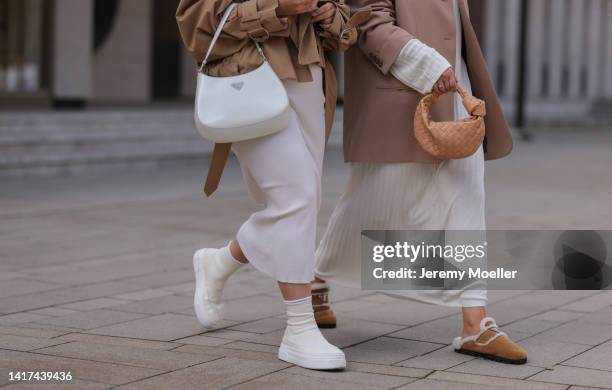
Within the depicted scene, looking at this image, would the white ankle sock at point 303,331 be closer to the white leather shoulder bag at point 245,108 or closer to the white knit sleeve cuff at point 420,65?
the white leather shoulder bag at point 245,108

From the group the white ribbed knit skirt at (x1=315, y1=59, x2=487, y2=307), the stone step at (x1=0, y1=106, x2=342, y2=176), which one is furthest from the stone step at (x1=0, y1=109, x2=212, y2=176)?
the white ribbed knit skirt at (x1=315, y1=59, x2=487, y2=307)

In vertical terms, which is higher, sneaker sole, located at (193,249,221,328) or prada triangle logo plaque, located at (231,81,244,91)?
prada triangle logo plaque, located at (231,81,244,91)

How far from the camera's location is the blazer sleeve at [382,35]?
4461 millimetres

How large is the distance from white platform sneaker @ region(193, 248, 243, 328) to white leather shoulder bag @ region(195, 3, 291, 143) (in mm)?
831

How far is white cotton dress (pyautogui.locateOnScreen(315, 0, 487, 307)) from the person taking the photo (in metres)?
4.55

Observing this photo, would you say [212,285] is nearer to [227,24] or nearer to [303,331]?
[303,331]

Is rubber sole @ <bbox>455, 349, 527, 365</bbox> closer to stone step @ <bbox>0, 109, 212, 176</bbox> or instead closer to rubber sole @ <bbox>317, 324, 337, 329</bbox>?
rubber sole @ <bbox>317, 324, 337, 329</bbox>

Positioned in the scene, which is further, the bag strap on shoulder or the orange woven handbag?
the orange woven handbag

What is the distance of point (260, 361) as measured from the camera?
4.31m

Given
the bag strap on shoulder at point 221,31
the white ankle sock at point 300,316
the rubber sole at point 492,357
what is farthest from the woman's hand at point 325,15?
the rubber sole at point 492,357

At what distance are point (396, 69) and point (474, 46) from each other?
372 mm

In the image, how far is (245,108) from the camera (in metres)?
4.11

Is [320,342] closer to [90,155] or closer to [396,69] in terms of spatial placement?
[396,69]

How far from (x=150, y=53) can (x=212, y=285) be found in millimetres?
16228
